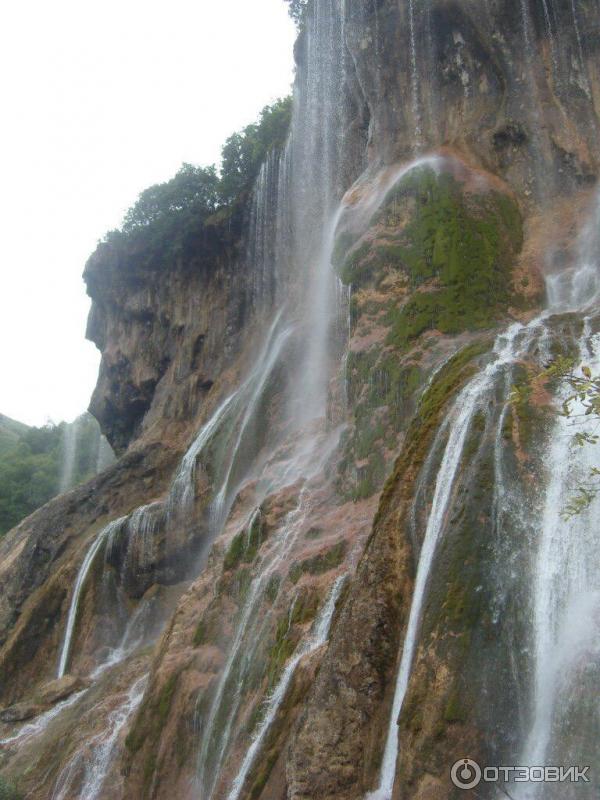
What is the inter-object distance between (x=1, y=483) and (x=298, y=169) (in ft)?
93.4

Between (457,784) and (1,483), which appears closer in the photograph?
(457,784)

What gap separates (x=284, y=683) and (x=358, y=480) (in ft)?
14.7

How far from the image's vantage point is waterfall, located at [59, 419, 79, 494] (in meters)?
47.5

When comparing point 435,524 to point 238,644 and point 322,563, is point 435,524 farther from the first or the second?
point 238,644

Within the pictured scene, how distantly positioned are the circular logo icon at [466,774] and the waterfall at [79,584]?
17214 mm

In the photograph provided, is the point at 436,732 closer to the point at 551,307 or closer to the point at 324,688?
the point at 324,688

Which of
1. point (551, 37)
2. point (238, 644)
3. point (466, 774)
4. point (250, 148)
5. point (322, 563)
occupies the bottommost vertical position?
point (466, 774)

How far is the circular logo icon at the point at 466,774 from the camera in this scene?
5.91 m

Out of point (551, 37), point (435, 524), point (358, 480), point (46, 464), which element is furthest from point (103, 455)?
point (435, 524)

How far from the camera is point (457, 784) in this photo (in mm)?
5973

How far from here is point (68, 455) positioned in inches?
2109

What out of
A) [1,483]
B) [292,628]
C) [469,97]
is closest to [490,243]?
[469,97]

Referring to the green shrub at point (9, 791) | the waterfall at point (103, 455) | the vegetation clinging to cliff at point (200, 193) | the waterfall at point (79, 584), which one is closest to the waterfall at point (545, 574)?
the green shrub at point (9, 791)

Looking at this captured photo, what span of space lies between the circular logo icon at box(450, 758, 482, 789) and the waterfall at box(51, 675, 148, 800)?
9.18 metres
